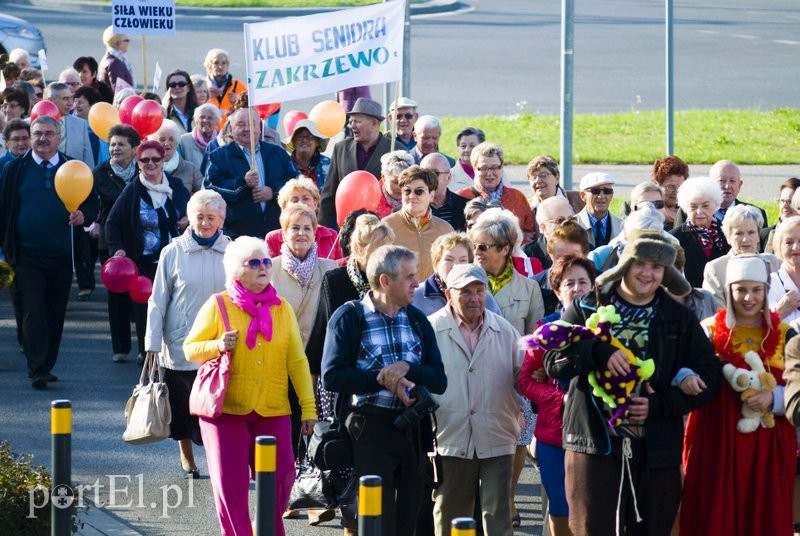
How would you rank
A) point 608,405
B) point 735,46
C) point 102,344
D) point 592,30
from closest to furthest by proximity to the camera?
1. point 608,405
2. point 102,344
3. point 735,46
4. point 592,30

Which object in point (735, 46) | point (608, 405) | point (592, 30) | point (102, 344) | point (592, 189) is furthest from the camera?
point (592, 30)

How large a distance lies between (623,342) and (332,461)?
160 centimetres

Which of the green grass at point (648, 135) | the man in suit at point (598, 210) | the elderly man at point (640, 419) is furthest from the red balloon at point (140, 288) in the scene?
the green grass at point (648, 135)

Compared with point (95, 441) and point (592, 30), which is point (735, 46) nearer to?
point (592, 30)

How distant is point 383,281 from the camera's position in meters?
7.13

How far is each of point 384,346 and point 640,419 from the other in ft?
4.44

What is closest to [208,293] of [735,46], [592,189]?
[592,189]

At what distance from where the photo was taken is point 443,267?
8.03 m

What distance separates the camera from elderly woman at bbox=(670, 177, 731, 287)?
9875 mm

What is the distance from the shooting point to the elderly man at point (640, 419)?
664 centimetres

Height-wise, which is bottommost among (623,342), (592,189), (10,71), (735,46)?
(623,342)

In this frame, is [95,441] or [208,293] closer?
[208,293]

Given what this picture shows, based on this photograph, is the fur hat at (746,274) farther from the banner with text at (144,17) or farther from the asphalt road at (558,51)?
the asphalt road at (558,51)

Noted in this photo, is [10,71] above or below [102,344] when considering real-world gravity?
above
